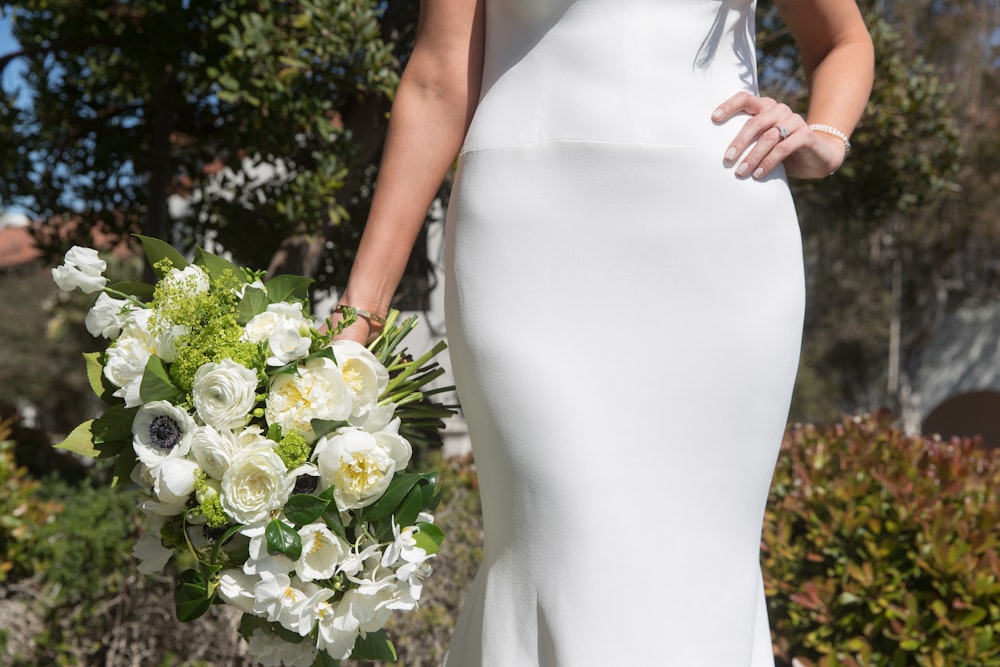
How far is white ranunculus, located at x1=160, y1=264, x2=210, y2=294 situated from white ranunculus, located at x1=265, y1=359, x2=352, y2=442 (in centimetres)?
21

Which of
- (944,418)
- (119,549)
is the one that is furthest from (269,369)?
(944,418)

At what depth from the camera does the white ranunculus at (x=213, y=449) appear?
142 cm

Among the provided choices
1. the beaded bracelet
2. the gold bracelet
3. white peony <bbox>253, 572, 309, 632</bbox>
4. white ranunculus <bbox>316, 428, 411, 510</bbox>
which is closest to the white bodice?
the beaded bracelet

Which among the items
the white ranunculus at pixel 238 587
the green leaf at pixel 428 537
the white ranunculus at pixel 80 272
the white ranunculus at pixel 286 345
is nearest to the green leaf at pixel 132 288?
the white ranunculus at pixel 80 272

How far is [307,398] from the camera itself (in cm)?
147

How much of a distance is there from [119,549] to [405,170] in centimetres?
324

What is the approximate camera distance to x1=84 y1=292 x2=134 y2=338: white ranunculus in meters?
1.58

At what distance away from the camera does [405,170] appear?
1.72 m

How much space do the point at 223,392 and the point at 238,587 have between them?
1.02 ft

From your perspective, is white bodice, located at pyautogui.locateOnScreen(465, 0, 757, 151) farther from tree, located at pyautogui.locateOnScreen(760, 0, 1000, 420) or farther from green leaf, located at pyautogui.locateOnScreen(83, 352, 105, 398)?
tree, located at pyautogui.locateOnScreen(760, 0, 1000, 420)

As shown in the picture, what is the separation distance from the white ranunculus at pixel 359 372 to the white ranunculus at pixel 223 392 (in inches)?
5.9

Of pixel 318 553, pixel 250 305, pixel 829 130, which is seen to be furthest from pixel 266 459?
pixel 829 130

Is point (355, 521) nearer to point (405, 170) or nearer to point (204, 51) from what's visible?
point (405, 170)

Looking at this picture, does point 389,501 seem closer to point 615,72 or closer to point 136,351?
point 136,351
